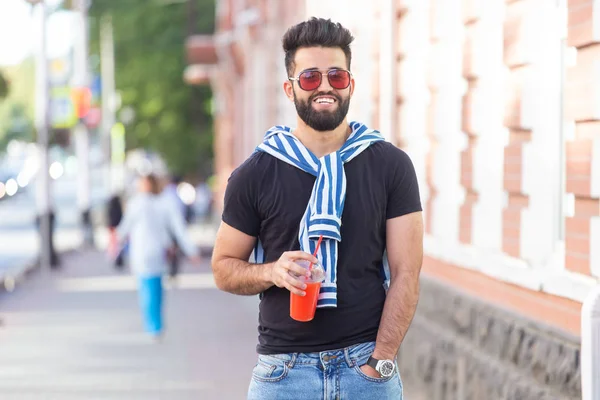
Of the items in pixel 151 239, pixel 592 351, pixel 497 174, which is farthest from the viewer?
pixel 151 239

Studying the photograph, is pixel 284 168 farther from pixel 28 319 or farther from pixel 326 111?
pixel 28 319

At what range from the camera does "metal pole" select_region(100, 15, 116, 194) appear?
55.8 m

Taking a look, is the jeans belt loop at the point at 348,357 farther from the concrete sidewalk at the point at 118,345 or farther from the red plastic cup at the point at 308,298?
the concrete sidewalk at the point at 118,345

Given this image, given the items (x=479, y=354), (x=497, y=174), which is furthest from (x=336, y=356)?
(x=497, y=174)

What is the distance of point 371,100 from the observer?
12695 millimetres

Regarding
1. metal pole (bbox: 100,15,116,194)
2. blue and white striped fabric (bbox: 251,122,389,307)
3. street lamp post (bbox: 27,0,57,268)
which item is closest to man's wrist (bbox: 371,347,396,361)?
blue and white striped fabric (bbox: 251,122,389,307)

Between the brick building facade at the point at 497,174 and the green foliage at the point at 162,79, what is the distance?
41012mm

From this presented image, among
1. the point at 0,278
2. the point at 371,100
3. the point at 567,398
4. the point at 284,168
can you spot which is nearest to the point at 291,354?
the point at 284,168

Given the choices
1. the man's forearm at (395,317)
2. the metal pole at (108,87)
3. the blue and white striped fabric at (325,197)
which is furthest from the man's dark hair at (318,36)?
the metal pole at (108,87)

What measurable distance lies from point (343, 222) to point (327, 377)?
1.57 feet

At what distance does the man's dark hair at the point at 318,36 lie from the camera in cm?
451

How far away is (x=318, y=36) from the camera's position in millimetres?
4508

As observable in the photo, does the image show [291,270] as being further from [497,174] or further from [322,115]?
[497,174]

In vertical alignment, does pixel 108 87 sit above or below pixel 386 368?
above
